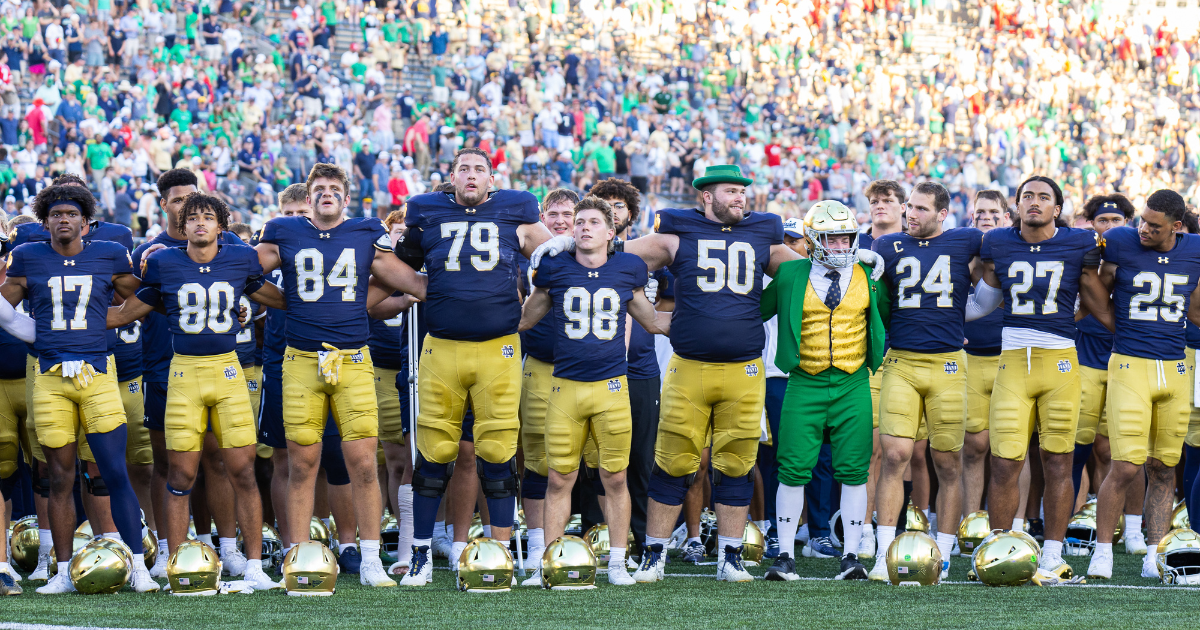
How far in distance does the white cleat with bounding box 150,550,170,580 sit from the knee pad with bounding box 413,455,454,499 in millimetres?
1558

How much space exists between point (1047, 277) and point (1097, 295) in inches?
14.9

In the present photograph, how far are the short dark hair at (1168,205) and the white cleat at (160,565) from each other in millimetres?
5585

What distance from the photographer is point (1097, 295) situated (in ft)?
23.9

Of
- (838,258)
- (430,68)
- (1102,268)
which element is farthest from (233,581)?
(430,68)

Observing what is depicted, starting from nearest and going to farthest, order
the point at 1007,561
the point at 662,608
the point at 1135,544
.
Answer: the point at 662,608 < the point at 1007,561 < the point at 1135,544

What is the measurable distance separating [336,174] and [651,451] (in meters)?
2.65

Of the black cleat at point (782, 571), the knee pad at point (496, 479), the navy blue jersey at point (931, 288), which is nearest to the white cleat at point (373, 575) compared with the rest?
the knee pad at point (496, 479)

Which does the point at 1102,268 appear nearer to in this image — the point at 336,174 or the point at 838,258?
the point at 838,258

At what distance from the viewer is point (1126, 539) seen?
27.1 ft

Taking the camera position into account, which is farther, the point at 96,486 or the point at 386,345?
the point at 386,345

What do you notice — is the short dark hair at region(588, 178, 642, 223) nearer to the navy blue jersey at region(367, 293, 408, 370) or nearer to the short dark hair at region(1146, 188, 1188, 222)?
the navy blue jersey at region(367, 293, 408, 370)

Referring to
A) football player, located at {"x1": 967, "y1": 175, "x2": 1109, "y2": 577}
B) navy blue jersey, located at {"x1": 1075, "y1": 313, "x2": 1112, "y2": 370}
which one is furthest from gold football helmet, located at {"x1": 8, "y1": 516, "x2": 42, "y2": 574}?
navy blue jersey, located at {"x1": 1075, "y1": 313, "x2": 1112, "y2": 370}

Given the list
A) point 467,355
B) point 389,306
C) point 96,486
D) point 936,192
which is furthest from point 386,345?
point 936,192

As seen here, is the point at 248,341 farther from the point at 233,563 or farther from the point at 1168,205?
the point at 1168,205
